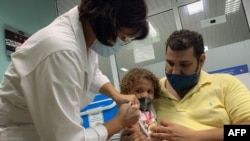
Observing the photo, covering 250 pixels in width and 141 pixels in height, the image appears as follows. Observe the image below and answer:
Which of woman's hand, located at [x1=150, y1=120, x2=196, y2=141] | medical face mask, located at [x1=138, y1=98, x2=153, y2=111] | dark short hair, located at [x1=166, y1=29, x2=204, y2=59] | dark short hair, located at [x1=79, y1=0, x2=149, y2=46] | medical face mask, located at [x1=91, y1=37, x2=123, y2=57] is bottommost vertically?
woman's hand, located at [x1=150, y1=120, x2=196, y2=141]

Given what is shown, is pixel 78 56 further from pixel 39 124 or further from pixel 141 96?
pixel 141 96

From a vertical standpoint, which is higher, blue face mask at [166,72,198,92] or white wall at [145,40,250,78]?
blue face mask at [166,72,198,92]

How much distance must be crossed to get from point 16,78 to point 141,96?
2.24ft

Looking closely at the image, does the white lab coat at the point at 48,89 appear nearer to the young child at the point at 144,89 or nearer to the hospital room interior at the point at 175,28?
the young child at the point at 144,89

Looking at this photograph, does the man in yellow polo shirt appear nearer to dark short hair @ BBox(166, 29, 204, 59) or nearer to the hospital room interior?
dark short hair @ BBox(166, 29, 204, 59)

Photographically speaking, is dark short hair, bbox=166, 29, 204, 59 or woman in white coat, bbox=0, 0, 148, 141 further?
dark short hair, bbox=166, 29, 204, 59

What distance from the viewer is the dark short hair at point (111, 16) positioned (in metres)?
1.00

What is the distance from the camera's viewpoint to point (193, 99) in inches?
58.1

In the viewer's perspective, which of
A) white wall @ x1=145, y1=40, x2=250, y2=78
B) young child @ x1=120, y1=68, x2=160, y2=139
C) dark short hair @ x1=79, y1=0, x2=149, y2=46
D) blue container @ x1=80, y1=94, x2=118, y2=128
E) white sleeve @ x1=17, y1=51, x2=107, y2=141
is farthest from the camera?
white wall @ x1=145, y1=40, x2=250, y2=78

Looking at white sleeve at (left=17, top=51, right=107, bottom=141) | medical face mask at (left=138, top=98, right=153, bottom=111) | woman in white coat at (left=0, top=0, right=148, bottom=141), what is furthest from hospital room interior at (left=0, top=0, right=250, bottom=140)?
white sleeve at (left=17, top=51, right=107, bottom=141)

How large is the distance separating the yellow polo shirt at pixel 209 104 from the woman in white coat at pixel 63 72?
0.40 m

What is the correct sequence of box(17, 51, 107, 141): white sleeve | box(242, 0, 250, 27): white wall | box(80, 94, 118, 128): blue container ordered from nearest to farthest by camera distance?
box(17, 51, 107, 141): white sleeve → box(80, 94, 118, 128): blue container → box(242, 0, 250, 27): white wall

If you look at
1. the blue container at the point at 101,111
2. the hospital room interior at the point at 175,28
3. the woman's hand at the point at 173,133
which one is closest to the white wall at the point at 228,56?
the hospital room interior at the point at 175,28

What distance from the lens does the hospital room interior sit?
2873 mm
